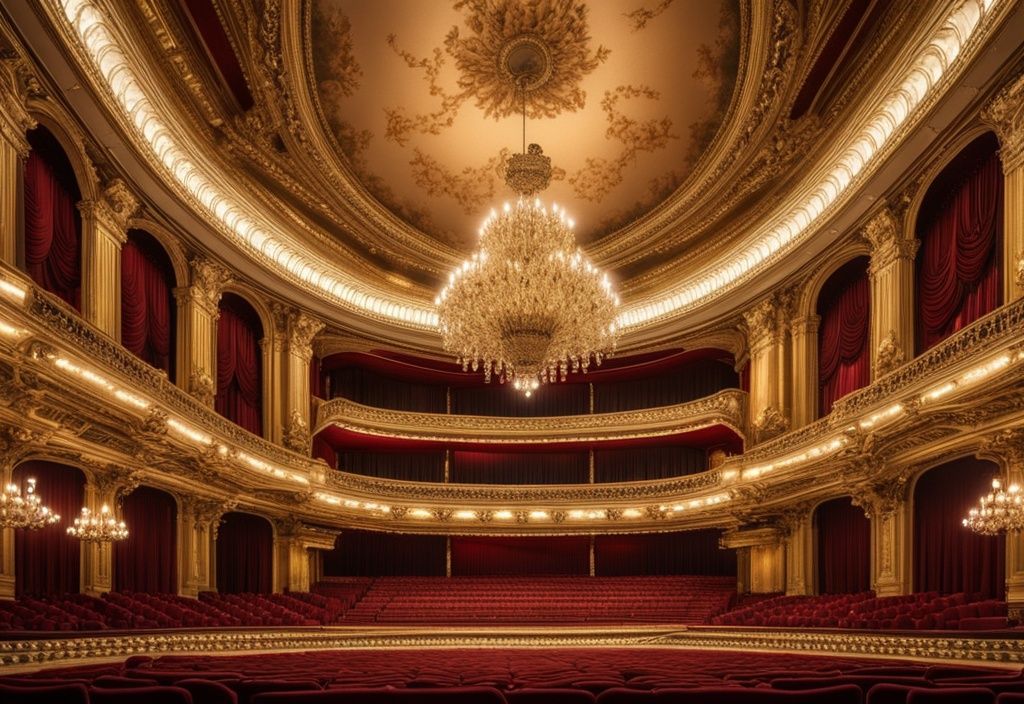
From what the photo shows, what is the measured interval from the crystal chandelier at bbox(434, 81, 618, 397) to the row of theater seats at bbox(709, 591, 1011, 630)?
4.92 meters

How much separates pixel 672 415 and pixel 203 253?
11.0 meters

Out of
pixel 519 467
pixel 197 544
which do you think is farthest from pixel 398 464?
pixel 197 544

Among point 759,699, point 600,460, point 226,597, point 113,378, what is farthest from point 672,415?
point 759,699

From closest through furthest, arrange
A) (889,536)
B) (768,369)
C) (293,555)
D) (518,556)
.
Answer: (889,536) → (768,369) → (293,555) → (518,556)

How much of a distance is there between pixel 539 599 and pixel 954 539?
9390 millimetres

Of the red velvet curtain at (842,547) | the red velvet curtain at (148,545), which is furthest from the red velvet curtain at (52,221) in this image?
the red velvet curtain at (842,547)

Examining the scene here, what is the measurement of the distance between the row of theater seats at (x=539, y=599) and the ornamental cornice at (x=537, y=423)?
3498mm

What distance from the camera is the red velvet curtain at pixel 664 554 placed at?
20500 mm

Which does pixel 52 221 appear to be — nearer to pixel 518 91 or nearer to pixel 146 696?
pixel 518 91

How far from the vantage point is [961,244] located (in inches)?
452

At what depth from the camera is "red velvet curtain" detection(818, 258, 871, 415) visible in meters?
14.3

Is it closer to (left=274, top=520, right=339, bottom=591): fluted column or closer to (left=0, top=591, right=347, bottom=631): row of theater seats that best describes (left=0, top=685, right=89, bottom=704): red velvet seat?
(left=0, top=591, right=347, bottom=631): row of theater seats

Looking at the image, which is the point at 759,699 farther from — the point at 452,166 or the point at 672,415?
the point at 672,415

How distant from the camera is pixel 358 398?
2180 cm
